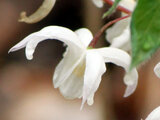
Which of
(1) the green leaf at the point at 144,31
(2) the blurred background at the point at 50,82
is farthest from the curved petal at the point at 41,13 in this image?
(2) the blurred background at the point at 50,82

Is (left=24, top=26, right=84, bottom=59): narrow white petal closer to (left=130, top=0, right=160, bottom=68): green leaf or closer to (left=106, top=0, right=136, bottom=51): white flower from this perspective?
(left=106, top=0, right=136, bottom=51): white flower

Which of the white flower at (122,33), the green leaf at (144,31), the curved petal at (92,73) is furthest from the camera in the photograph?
the white flower at (122,33)

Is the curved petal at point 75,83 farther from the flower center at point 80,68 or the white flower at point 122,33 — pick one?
the white flower at point 122,33

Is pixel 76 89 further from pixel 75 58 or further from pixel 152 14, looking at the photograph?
pixel 152 14

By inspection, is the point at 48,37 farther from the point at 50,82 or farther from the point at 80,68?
the point at 50,82

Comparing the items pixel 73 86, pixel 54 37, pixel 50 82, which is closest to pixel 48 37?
pixel 54 37

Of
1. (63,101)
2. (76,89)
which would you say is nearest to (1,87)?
(63,101)

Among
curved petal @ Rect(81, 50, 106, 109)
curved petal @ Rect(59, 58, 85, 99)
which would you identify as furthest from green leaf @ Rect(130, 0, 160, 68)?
curved petal @ Rect(59, 58, 85, 99)
